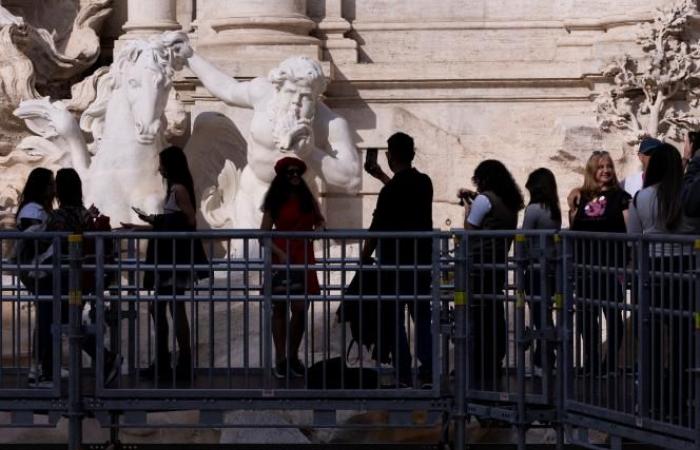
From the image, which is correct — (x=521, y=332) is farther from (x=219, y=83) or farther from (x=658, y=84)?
(x=658, y=84)

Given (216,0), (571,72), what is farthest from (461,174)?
(216,0)

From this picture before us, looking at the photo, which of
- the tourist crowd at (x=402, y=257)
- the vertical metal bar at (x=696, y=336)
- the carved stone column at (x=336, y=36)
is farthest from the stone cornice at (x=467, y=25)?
the vertical metal bar at (x=696, y=336)

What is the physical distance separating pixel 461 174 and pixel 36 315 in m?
8.86

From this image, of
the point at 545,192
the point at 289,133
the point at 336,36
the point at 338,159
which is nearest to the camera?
the point at 545,192

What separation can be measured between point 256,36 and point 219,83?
1.52 metres

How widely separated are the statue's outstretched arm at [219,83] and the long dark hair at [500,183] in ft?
19.5

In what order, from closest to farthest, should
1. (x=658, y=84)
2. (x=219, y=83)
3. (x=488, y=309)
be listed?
(x=488, y=309), (x=219, y=83), (x=658, y=84)

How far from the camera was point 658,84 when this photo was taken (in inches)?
745

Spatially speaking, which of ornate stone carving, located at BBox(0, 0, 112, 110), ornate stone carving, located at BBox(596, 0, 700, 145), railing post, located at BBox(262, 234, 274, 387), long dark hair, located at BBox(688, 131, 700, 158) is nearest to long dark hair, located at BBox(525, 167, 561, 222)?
long dark hair, located at BBox(688, 131, 700, 158)

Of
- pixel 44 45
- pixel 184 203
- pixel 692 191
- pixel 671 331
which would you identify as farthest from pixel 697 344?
pixel 44 45

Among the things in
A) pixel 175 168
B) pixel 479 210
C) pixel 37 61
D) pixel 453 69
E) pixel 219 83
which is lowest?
pixel 479 210

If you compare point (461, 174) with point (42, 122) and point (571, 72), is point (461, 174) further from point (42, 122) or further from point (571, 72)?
point (42, 122)

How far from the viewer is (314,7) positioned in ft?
66.2

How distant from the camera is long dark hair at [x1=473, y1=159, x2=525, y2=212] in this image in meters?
12.2
